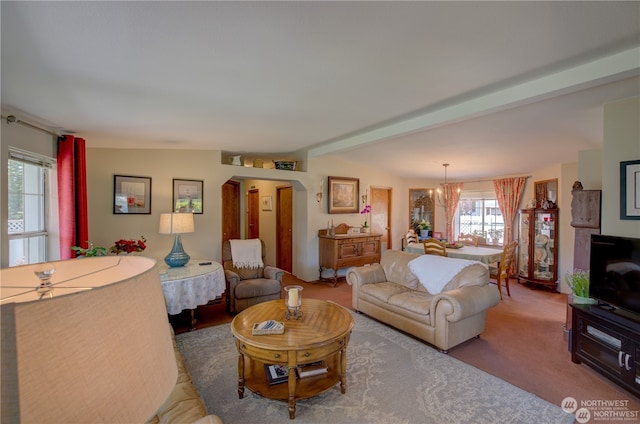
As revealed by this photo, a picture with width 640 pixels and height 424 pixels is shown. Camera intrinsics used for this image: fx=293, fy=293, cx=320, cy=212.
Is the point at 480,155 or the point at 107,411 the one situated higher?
the point at 480,155

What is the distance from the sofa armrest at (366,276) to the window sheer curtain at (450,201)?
3.96 meters

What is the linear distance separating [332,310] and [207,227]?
279 cm

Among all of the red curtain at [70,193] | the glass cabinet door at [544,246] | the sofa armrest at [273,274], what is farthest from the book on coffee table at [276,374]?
the glass cabinet door at [544,246]

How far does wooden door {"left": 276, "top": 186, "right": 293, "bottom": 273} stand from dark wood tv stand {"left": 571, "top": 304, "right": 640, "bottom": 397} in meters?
4.75

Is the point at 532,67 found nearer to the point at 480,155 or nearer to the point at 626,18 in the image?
the point at 626,18

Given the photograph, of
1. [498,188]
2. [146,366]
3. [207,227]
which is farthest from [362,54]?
[498,188]

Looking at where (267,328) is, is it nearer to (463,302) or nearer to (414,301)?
(414,301)

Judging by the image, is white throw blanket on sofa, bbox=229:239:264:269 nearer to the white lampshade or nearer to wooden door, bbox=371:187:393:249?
the white lampshade

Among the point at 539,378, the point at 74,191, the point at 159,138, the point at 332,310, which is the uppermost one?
the point at 159,138

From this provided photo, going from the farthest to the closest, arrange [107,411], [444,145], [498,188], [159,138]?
[498,188] → [444,145] → [159,138] → [107,411]

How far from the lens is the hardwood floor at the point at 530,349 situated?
2357 mm

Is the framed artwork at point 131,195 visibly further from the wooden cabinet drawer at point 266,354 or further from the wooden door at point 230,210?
the wooden cabinet drawer at point 266,354

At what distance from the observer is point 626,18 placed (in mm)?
1631

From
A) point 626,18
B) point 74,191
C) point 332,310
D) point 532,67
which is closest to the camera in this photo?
point 626,18
